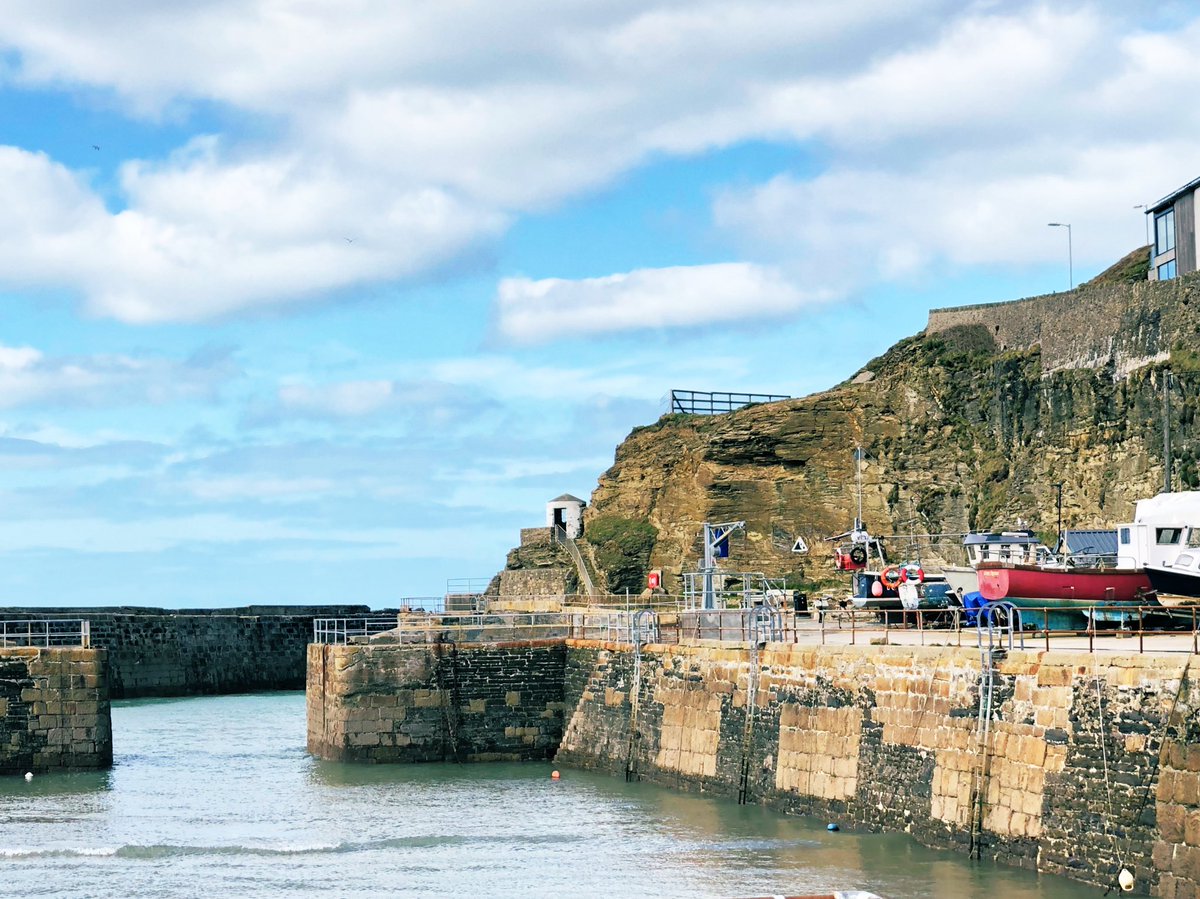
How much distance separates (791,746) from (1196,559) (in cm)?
890

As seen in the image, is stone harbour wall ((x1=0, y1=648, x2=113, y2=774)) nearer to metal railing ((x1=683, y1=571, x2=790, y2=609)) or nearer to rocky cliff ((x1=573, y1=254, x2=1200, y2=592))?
metal railing ((x1=683, y1=571, x2=790, y2=609))

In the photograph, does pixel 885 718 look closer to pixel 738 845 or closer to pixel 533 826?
pixel 738 845

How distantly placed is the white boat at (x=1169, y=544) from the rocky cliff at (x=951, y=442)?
19048 mm

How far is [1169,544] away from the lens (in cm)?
3112

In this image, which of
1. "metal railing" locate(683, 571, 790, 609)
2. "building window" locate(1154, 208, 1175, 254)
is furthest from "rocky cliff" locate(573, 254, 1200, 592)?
"metal railing" locate(683, 571, 790, 609)

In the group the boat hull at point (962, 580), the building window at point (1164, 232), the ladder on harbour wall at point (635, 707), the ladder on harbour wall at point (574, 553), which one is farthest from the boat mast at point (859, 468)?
the ladder on harbour wall at point (635, 707)

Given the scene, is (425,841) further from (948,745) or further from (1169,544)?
(1169,544)

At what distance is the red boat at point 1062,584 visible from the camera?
28.8 meters

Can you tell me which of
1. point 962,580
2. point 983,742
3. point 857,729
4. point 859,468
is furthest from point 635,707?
point 859,468

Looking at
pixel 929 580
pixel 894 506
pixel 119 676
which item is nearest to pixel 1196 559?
pixel 929 580

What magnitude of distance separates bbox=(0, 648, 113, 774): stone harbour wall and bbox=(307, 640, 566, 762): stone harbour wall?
15.5 ft

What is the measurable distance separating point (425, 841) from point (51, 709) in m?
10.6

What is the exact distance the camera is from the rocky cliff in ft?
171

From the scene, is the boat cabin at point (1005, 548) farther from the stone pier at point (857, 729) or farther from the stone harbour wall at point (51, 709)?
the stone harbour wall at point (51, 709)
